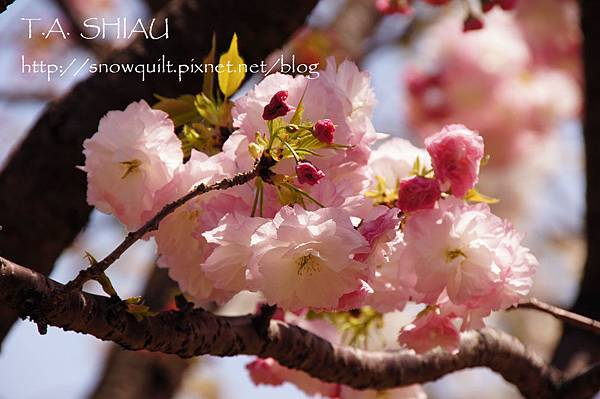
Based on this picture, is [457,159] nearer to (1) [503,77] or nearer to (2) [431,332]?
(2) [431,332]

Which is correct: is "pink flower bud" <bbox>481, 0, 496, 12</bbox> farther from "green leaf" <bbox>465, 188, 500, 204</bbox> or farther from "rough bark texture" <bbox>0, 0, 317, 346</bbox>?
"green leaf" <bbox>465, 188, 500, 204</bbox>

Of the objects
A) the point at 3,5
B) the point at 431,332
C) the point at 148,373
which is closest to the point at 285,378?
the point at 431,332

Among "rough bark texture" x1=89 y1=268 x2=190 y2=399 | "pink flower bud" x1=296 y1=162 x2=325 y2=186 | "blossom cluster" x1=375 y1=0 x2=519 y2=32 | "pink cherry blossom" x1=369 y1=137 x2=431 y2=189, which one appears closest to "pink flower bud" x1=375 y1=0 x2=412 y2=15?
"blossom cluster" x1=375 y1=0 x2=519 y2=32

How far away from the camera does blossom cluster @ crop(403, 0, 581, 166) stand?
337 cm

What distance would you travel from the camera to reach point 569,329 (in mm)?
1683

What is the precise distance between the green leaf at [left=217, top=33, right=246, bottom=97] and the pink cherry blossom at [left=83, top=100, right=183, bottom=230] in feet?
0.28

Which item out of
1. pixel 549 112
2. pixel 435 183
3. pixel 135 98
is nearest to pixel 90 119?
pixel 135 98

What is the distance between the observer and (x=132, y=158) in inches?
29.7

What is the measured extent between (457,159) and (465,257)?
94mm

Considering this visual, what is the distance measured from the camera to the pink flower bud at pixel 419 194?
771 millimetres

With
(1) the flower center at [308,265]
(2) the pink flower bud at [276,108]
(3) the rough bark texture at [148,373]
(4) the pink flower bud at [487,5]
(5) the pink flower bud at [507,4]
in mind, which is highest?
(2) the pink flower bud at [276,108]

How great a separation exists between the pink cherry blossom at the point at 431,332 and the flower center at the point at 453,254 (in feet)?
0.29

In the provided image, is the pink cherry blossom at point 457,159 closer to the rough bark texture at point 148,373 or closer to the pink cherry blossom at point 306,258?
the pink cherry blossom at point 306,258

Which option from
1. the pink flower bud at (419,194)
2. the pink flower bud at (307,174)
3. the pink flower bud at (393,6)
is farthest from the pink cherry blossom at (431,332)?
the pink flower bud at (393,6)
